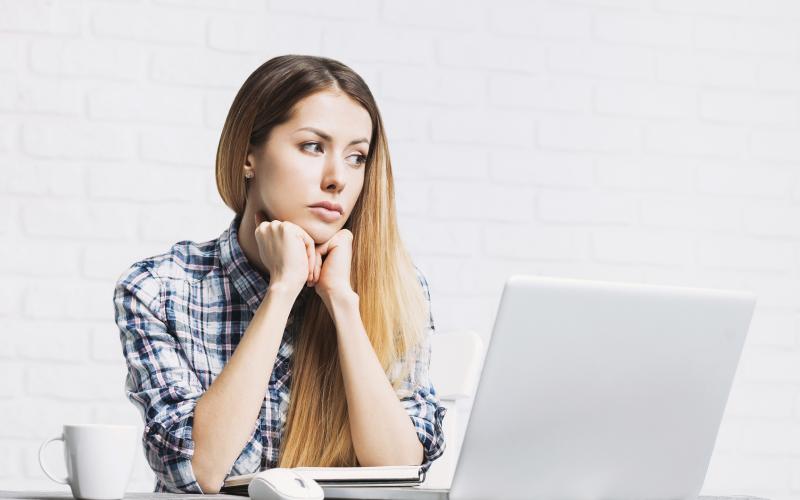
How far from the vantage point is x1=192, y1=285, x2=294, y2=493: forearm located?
4.28 ft

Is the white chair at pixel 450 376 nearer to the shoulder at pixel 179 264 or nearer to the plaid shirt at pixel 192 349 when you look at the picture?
the plaid shirt at pixel 192 349

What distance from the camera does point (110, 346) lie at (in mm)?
2197

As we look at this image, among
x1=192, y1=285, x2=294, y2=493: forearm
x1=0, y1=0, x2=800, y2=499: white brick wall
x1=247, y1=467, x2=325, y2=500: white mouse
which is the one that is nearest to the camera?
x1=247, y1=467, x2=325, y2=500: white mouse

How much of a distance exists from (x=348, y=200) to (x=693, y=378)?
2.30ft

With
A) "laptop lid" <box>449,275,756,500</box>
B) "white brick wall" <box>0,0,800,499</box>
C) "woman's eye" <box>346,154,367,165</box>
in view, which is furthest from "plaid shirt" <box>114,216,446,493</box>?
"white brick wall" <box>0,0,800,499</box>

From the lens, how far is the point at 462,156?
240 centimetres

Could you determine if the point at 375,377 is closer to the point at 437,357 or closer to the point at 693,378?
the point at 437,357

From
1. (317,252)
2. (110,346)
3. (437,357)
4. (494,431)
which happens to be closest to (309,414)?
(317,252)

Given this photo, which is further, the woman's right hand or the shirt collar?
the shirt collar

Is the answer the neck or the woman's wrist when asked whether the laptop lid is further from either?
the neck

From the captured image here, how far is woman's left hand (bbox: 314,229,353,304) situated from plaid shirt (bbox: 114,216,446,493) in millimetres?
121

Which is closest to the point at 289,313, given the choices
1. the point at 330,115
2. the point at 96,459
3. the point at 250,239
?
the point at 250,239

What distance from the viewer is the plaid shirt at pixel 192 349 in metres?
1.35

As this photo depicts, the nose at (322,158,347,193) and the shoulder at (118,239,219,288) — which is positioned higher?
the nose at (322,158,347,193)
